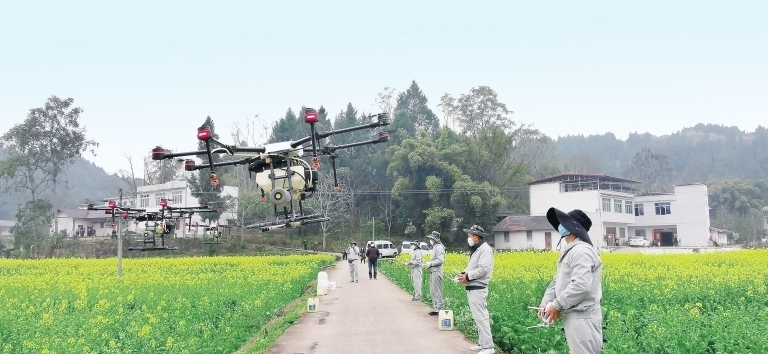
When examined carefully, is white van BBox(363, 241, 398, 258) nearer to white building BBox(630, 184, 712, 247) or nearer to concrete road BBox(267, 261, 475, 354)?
white building BBox(630, 184, 712, 247)

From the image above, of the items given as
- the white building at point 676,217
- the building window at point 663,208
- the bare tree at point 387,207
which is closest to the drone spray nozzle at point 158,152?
the bare tree at point 387,207

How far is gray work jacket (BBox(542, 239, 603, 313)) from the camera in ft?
18.8

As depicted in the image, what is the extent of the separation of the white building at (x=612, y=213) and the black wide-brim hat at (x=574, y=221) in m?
54.9

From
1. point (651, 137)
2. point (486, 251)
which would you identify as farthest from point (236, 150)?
point (651, 137)

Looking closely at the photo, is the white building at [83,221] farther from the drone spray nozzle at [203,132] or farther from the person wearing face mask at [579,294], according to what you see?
the person wearing face mask at [579,294]

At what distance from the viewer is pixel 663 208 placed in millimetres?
66562

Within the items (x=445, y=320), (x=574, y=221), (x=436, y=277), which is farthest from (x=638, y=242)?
(x=574, y=221)

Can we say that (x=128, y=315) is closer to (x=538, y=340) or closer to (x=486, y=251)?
(x=486, y=251)

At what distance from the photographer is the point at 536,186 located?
65875 mm

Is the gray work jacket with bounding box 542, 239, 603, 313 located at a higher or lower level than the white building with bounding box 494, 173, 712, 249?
lower

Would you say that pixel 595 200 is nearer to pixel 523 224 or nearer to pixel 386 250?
pixel 523 224

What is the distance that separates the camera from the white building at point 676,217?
63625mm

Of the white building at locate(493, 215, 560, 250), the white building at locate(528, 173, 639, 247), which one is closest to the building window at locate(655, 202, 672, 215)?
the white building at locate(528, 173, 639, 247)

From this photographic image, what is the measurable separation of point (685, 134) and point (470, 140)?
487ft
